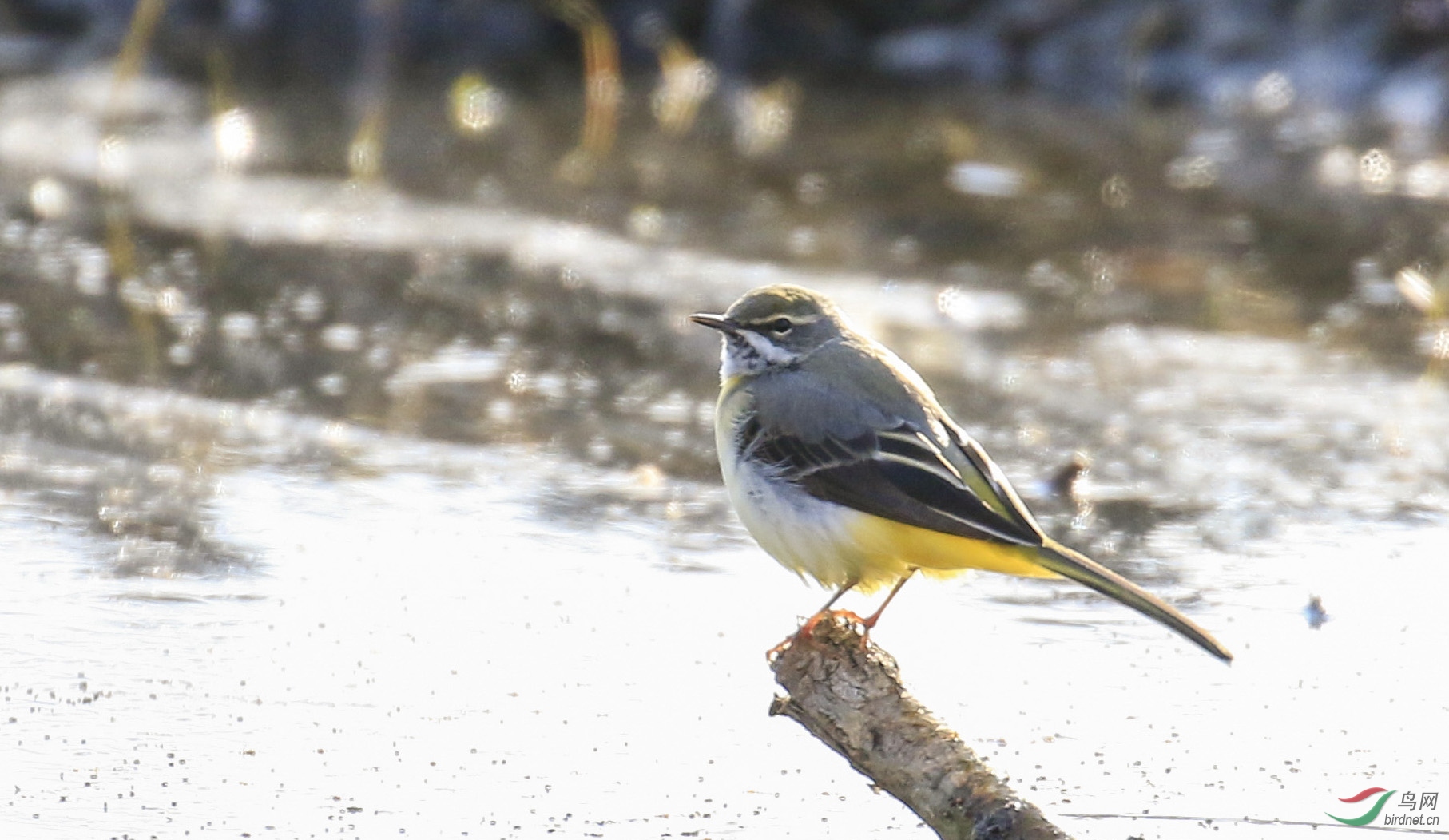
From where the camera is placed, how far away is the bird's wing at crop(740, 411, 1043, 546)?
4.32 meters

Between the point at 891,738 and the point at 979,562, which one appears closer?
the point at 891,738

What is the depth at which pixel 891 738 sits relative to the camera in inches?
156

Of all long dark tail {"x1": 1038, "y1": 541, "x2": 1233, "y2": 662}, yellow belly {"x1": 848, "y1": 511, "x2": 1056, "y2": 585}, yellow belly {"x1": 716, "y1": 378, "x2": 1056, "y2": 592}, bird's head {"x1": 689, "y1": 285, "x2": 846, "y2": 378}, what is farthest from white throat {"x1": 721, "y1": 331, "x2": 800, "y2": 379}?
long dark tail {"x1": 1038, "y1": 541, "x2": 1233, "y2": 662}

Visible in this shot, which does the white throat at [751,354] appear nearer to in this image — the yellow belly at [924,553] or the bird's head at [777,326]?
the bird's head at [777,326]

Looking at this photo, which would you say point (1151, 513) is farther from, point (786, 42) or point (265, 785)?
point (786, 42)

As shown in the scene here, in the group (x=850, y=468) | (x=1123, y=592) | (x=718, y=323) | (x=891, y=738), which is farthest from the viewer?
(x=718, y=323)

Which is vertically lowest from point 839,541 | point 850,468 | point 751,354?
point 839,541

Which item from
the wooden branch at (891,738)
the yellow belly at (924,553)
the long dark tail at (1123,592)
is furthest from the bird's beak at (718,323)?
the long dark tail at (1123,592)

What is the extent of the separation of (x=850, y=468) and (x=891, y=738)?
818 mm

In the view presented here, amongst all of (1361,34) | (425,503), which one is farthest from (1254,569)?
(1361,34)

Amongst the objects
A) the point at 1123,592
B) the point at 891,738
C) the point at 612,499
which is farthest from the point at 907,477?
the point at 612,499

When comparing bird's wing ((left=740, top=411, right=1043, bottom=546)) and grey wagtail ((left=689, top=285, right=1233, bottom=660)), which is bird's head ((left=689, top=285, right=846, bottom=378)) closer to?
grey wagtail ((left=689, top=285, right=1233, bottom=660))

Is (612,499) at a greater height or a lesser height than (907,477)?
lesser

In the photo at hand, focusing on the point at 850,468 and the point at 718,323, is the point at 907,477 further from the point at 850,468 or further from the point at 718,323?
the point at 718,323
